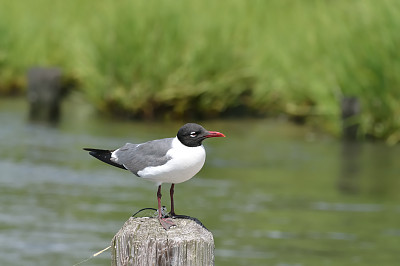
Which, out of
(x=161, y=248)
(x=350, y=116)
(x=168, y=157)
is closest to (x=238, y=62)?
(x=350, y=116)

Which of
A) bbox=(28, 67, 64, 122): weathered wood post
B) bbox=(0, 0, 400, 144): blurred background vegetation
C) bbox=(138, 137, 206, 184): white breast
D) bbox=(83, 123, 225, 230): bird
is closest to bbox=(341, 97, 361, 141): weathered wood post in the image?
bbox=(0, 0, 400, 144): blurred background vegetation

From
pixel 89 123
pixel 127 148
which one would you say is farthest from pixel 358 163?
pixel 127 148

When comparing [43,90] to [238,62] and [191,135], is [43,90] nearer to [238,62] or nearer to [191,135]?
[238,62]

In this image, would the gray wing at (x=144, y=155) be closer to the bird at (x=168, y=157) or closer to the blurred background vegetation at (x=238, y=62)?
the bird at (x=168, y=157)

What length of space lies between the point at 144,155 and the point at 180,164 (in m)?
0.25

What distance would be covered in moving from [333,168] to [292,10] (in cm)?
664

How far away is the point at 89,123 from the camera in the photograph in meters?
14.5

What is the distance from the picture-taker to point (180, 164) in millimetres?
3523

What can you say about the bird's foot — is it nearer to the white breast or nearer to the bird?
the bird

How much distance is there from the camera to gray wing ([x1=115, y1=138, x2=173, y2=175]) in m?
3.65

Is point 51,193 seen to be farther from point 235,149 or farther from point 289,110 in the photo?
point 289,110

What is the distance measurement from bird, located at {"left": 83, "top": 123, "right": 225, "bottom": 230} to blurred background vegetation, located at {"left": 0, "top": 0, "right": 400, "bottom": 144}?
9130 mm

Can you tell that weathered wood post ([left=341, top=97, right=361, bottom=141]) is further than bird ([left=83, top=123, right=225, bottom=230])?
Yes

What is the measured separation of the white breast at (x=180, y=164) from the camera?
351 centimetres
